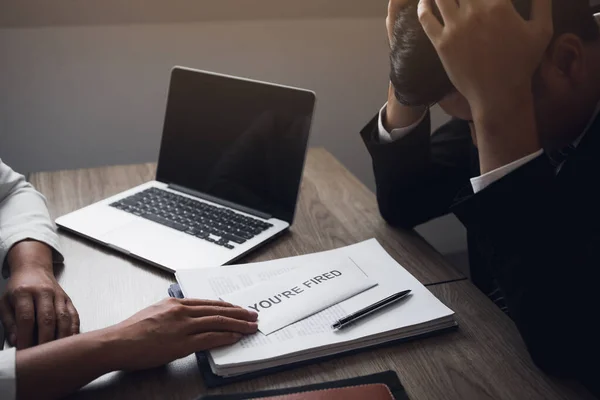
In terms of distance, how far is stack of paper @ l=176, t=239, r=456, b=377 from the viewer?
0.71 m

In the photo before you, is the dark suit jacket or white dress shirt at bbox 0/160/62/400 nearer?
the dark suit jacket

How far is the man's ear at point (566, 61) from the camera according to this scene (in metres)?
0.77

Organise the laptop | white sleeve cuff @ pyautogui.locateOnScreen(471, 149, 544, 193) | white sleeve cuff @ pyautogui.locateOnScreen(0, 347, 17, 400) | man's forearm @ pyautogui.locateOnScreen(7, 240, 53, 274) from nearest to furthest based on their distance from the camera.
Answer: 1. white sleeve cuff @ pyautogui.locateOnScreen(0, 347, 17, 400)
2. white sleeve cuff @ pyautogui.locateOnScreen(471, 149, 544, 193)
3. man's forearm @ pyautogui.locateOnScreen(7, 240, 53, 274)
4. the laptop

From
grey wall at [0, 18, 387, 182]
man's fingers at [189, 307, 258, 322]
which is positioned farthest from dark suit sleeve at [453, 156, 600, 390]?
grey wall at [0, 18, 387, 182]

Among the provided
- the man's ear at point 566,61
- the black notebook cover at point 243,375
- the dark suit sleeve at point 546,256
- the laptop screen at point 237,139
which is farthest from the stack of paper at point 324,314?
the man's ear at point 566,61

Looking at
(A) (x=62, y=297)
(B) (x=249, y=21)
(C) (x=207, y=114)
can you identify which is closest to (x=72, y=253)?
(A) (x=62, y=297)

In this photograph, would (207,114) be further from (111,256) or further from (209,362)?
(209,362)

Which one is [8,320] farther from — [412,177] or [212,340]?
[412,177]

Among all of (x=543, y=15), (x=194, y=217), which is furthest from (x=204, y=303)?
(x=543, y=15)

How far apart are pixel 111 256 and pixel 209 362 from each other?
1.20 ft

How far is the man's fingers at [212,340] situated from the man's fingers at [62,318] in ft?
0.58

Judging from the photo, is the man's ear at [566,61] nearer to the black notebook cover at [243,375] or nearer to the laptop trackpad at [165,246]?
the black notebook cover at [243,375]

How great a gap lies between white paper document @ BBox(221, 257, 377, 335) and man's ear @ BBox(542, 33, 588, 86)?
1.25 ft

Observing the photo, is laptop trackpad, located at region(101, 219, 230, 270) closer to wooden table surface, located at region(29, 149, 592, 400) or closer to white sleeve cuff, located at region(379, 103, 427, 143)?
wooden table surface, located at region(29, 149, 592, 400)
